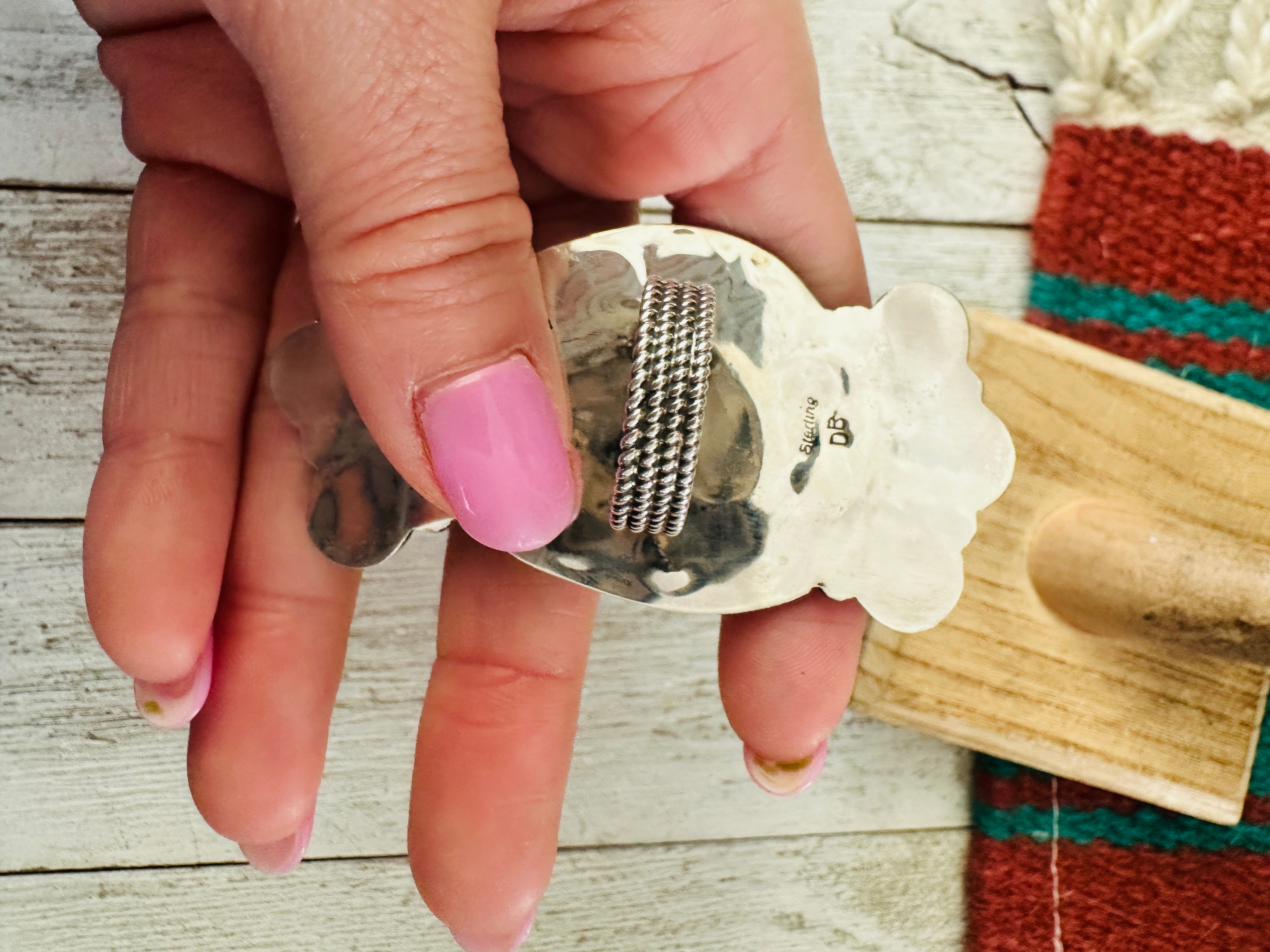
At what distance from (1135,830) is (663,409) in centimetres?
50

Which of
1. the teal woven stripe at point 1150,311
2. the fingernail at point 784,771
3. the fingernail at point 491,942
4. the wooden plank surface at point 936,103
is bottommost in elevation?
the fingernail at point 491,942

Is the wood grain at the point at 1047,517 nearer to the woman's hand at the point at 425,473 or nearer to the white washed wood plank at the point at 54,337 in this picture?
the woman's hand at the point at 425,473

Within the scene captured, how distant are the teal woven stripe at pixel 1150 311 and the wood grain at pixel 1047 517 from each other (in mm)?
107

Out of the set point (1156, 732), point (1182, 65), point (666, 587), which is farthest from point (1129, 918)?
point (1182, 65)

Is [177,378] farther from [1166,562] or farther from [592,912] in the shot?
[1166,562]

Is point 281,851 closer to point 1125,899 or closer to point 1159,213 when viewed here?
point 1125,899

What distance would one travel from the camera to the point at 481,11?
364mm

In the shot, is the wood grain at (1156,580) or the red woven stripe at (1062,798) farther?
the red woven stripe at (1062,798)

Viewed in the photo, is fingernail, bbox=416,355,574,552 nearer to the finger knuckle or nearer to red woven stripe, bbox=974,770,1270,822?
the finger knuckle

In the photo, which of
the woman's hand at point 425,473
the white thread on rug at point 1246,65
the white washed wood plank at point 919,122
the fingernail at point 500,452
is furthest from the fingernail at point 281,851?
the white thread on rug at point 1246,65

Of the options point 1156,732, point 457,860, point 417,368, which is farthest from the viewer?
point 1156,732

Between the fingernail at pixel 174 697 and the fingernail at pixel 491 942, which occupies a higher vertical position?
the fingernail at pixel 174 697

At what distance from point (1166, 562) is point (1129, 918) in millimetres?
292

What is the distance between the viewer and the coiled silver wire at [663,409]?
40 centimetres
